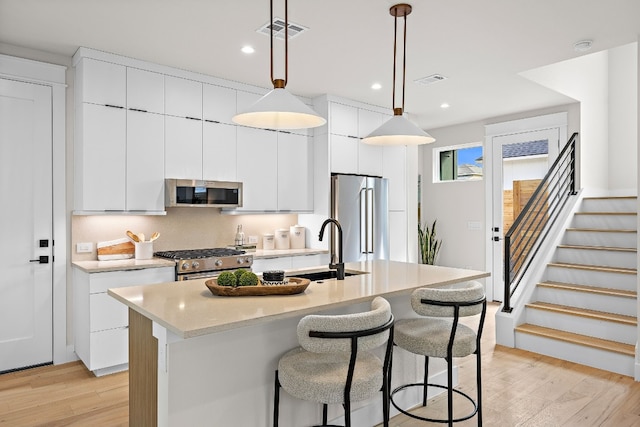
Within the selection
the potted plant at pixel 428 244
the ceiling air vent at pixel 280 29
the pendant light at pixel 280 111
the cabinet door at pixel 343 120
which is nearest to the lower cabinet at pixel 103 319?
the pendant light at pixel 280 111

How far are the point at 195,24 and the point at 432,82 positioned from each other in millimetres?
2534

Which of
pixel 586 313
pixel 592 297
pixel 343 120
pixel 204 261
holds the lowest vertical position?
pixel 586 313

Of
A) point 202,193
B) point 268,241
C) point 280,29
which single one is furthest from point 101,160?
point 268,241

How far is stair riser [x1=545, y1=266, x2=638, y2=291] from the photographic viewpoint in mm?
4216

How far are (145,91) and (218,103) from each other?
734mm

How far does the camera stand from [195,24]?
127 inches

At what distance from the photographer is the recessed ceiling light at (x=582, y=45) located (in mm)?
3537

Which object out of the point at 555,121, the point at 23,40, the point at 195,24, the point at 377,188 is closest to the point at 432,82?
the point at 377,188

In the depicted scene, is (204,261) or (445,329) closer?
(445,329)

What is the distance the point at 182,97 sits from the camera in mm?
4242

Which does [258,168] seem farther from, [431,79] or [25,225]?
[25,225]

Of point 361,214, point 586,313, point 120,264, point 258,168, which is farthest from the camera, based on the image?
point 361,214

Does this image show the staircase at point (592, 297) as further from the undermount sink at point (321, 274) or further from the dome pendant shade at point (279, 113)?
the dome pendant shade at point (279, 113)

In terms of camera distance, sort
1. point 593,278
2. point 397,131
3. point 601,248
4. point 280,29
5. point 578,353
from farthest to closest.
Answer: point 601,248, point 593,278, point 578,353, point 280,29, point 397,131
